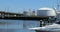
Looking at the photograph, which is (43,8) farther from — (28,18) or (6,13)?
(6,13)

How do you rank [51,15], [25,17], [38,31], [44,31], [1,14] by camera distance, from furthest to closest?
[1,14] < [25,17] < [51,15] < [38,31] < [44,31]

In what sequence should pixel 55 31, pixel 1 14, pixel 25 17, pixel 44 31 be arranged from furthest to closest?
1. pixel 1 14
2. pixel 25 17
3. pixel 44 31
4. pixel 55 31

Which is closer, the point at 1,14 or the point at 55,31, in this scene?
the point at 55,31

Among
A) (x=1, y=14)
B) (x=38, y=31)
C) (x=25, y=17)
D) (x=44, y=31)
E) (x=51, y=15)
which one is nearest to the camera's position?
(x=44, y=31)

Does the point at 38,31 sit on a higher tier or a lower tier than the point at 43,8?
lower

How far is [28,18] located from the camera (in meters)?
40.9

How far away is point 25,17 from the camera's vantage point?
134 feet

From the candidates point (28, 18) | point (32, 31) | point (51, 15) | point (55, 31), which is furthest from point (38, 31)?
point (28, 18)

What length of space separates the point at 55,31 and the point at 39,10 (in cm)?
2292

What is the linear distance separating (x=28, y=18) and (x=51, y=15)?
29.5ft

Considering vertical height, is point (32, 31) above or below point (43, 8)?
below

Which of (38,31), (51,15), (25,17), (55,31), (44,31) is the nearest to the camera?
(55,31)

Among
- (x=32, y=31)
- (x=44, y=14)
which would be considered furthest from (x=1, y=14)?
(x=32, y=31)

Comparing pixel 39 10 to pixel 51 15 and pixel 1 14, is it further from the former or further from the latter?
pixel 1 14
